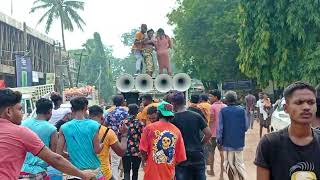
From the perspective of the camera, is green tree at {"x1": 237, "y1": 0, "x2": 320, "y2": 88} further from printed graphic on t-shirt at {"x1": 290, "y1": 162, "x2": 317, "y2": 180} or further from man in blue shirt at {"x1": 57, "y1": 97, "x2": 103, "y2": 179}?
printed graphic on t-shirt at {"x1": 290, "y1": 162, "x2": 317, "y2": 180}

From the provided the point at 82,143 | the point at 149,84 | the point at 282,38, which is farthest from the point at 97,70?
the point at 82,143

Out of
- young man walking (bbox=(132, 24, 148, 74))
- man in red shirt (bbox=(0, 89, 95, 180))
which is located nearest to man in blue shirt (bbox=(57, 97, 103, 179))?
man in red shirt (bbox=(0, 89, 95, 180))

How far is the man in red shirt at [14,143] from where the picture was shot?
13.2ft

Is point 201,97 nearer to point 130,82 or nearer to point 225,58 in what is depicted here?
point 130,82

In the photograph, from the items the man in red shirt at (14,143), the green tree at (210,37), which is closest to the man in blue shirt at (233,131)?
the man in red shirt at (14,143)

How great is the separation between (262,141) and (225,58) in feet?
106

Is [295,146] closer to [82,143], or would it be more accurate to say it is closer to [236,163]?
[82,143]

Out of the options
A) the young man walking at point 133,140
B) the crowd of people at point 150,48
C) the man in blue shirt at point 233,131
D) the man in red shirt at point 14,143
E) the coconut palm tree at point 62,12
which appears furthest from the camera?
the coconut palm tree at point 62,12

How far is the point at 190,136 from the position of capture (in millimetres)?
7285

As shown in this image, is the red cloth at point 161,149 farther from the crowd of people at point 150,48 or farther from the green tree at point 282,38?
the green tree at point 282,38

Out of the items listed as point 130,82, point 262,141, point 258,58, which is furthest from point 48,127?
point 258,58

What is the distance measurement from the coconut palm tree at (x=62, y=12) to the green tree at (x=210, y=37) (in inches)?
735

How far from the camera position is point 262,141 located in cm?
371

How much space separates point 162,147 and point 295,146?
300cm
